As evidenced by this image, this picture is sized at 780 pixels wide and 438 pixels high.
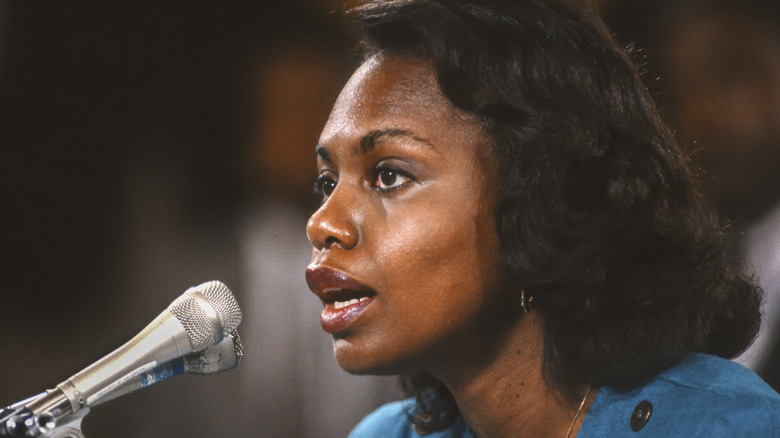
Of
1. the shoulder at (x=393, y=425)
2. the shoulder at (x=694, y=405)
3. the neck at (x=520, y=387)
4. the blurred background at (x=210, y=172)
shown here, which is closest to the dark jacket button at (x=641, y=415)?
the shoulder at (x=694, y=405)

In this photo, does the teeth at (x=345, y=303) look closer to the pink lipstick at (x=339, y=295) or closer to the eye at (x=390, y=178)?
the pink lipstick at (x=339, y=295)

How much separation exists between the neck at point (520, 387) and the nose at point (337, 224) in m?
0.43

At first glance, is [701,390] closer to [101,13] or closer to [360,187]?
[360,187]

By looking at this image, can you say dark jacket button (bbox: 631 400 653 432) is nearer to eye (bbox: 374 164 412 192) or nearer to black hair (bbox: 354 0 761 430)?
black hair (bbox: 354 0 761 430)

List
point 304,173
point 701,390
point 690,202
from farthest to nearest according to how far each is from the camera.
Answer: point 304,173 < point 690,202 < point 701,390

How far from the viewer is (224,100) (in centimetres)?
316

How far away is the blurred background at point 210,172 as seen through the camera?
8.82ft

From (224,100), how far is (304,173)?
510mm

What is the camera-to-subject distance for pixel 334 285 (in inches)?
66.8

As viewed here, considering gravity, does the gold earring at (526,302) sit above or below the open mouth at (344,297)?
below

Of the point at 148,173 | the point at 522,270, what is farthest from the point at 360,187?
the point at 148,173

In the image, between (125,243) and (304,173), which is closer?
(125,243)

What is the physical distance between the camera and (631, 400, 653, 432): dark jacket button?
1.72m

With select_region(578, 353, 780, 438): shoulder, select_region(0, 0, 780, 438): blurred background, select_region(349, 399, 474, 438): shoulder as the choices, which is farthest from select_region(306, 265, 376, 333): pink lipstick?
select_region(0, 0, 780, 438): blurred background
